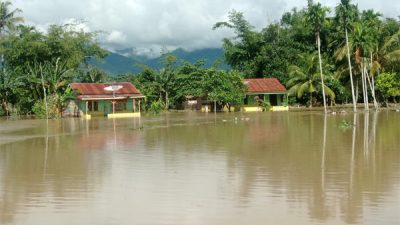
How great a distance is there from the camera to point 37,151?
56.7ft

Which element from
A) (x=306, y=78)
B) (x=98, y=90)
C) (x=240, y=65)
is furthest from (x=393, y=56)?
(x=98, y=90)

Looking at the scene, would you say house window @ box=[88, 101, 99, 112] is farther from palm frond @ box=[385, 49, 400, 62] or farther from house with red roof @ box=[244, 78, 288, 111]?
palm frond @ box=[385, 49, 400, 62]

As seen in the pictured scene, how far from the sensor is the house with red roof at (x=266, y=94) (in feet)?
154

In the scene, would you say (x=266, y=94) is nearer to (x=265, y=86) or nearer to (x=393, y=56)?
(x=265, y=86)

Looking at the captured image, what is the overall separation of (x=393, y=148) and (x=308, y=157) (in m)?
3.48

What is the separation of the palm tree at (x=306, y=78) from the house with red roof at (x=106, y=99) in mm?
14921

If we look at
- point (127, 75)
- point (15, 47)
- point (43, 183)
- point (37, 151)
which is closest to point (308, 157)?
point (43, 183)

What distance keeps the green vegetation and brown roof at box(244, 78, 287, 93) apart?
51.9 inches

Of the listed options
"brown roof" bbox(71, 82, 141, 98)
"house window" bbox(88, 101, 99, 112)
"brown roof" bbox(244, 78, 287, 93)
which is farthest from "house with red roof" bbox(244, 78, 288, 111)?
"house window" bbox(88, 101, 99, 112)

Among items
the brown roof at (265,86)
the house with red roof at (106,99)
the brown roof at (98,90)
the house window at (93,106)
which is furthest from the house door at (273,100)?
the house window at (93,106)

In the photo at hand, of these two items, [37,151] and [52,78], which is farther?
[52,78]

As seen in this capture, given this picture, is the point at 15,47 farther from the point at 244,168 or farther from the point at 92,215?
the point at 92,215

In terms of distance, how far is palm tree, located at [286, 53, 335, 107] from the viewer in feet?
153

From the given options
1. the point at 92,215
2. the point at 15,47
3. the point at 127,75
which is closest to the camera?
the point at 92,215
